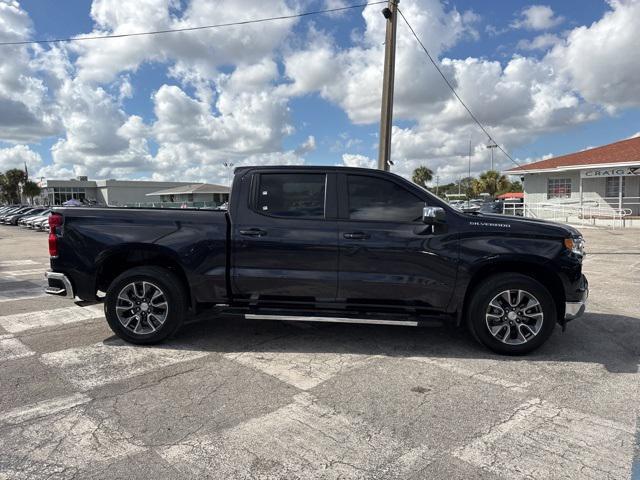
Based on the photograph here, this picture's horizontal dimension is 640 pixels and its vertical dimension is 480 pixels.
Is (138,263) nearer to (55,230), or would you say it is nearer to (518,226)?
(55,230)

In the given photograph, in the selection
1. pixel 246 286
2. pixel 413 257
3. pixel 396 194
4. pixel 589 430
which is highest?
pixel 396 194

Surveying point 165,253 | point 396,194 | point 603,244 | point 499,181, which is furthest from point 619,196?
point 499,181

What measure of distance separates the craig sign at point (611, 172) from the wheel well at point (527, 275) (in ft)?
71.2

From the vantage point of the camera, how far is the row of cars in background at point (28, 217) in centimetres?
3353

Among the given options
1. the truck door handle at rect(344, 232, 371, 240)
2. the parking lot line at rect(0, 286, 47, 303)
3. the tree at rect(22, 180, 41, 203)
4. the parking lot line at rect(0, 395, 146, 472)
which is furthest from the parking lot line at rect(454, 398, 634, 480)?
the tree at rect(22, 180, 41, 203)

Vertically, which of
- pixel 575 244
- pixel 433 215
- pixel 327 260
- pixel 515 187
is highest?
pixel 515 187

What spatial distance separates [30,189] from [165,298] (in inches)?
3472

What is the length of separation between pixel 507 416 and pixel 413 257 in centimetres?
176

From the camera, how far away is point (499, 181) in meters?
64.1

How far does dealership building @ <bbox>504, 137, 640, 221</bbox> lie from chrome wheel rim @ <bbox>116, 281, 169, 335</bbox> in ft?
74.4

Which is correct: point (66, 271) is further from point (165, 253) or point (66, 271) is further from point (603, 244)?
point (603, 244)

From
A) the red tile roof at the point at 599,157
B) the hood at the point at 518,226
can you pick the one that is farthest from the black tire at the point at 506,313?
the red tile roof at the point at 599,157

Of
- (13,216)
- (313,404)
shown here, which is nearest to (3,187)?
(13,216)

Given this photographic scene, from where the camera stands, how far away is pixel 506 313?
16.1 feet
